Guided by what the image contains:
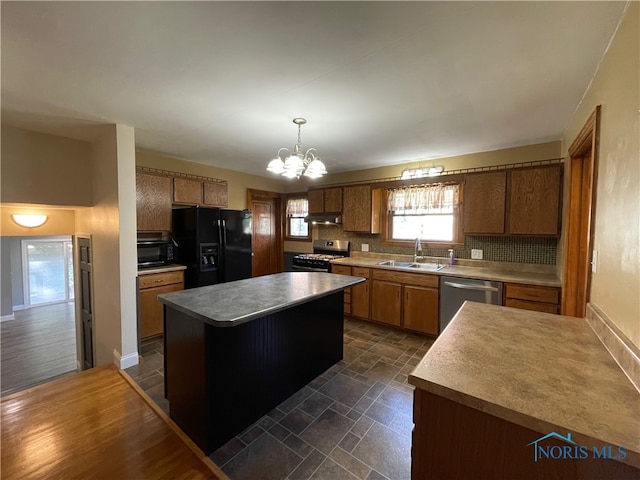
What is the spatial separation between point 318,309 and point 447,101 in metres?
2.08

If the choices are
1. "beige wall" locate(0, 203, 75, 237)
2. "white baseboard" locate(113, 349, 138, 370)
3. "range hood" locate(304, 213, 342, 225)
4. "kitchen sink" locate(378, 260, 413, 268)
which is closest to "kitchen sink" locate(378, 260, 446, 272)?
"kitchen sink" locate(378, 260, 413, 268)

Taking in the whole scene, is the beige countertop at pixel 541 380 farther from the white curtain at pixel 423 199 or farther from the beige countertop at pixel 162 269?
the beige countertop at pixel 162 269

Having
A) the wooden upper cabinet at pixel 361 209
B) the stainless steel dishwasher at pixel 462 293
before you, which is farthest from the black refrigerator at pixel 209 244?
the stainless steel dishwasher at pixel 462 293

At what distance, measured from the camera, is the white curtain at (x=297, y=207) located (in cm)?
542

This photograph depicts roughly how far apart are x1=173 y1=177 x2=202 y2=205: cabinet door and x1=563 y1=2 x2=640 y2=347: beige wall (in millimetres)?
4299

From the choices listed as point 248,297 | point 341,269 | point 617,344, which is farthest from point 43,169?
point 617,344

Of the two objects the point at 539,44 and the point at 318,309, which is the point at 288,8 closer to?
the point at 539,44

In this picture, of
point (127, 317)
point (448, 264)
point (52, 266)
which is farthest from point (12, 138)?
point (52, 266)

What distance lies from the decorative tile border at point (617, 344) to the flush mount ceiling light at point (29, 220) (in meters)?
5.49

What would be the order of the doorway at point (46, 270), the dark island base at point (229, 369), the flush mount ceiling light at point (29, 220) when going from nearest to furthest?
the dark island base at point (229, 369) < the flush mount ceiling light at point (29, 220) < the doorway at point (46, 270)

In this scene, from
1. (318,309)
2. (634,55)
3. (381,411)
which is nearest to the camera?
(634,55)

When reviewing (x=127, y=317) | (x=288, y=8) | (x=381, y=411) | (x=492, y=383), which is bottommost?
(x=381, y=411)

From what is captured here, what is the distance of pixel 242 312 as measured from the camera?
1.60 m

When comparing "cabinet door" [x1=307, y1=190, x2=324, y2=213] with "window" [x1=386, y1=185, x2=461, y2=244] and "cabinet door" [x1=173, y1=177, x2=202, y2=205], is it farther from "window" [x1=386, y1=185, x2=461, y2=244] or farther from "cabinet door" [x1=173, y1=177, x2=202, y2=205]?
"cabinet door" [x1=173, y1=177, x2=202, y2=205]
